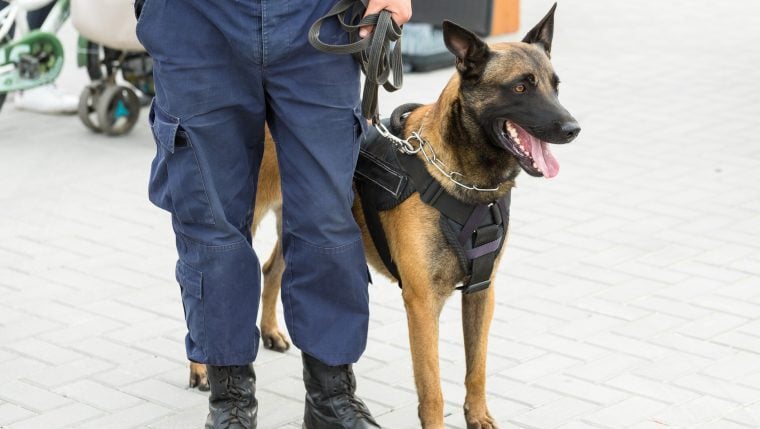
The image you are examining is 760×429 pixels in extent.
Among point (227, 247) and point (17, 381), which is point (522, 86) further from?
point (17, 381)

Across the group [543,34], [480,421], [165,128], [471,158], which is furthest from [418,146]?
[480,421]

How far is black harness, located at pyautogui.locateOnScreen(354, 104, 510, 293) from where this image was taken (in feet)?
11.1

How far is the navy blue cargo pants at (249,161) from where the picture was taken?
312 centimetres

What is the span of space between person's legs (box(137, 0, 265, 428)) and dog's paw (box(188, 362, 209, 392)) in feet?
1.34

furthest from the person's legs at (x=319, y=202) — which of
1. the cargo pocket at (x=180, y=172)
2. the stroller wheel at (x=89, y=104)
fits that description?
the stroller wheel at (x=89, y=104)

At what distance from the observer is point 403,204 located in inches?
136

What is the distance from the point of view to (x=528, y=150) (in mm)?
3281

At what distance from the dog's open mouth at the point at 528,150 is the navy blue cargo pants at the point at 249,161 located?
0.43 m

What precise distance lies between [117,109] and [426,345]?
13.7 feet

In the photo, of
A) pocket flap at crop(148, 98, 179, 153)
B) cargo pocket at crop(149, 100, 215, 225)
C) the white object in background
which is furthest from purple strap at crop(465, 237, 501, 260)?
the white object in background

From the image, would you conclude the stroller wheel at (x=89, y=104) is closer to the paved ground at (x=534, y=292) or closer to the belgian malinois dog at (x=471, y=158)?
the paved ground at (x=534, y=292)

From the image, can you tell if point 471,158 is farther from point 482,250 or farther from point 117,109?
point 117,109

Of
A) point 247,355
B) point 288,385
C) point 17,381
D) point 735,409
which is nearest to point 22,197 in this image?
point 17,381

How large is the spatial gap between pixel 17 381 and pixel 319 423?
46.2 inches
